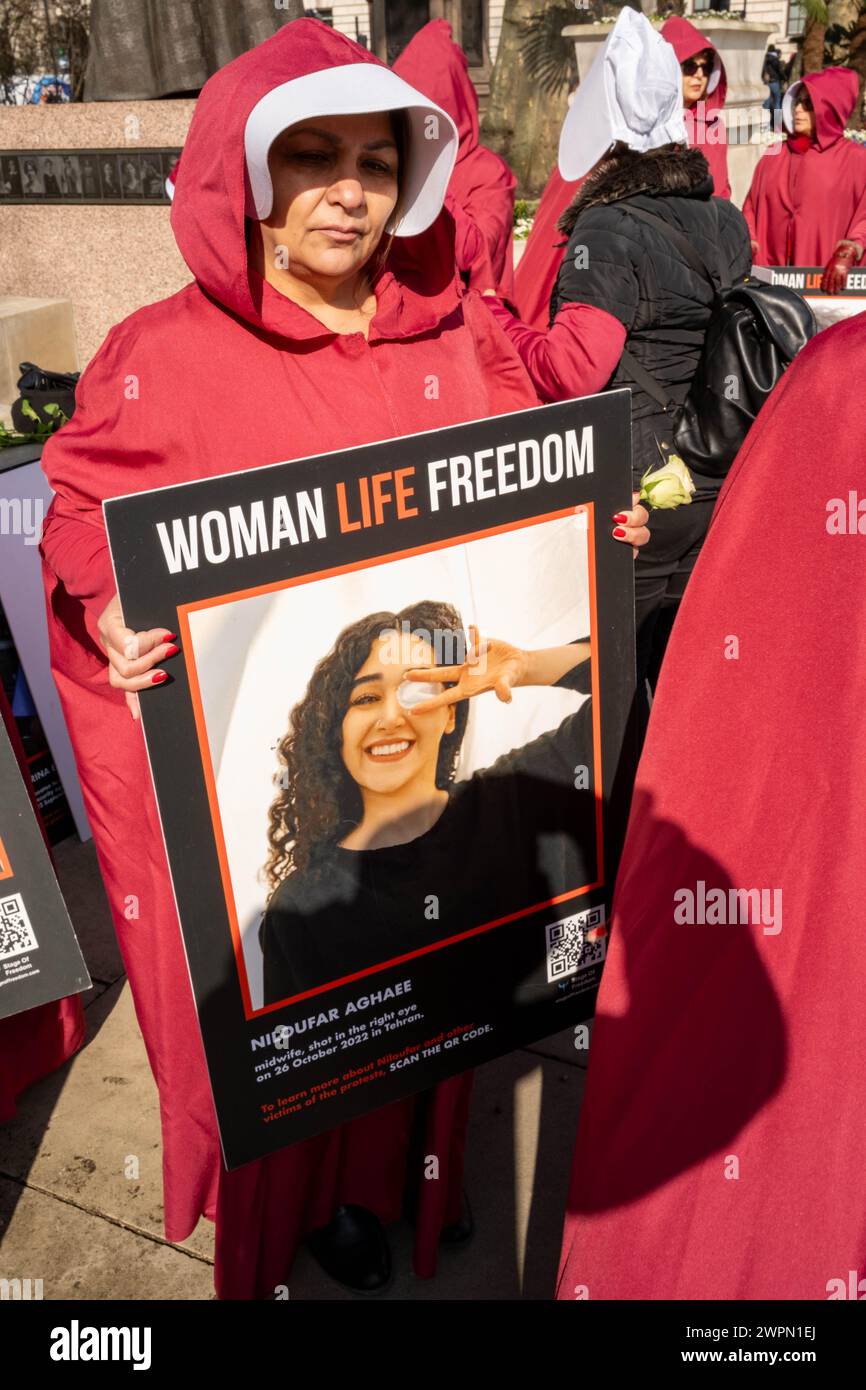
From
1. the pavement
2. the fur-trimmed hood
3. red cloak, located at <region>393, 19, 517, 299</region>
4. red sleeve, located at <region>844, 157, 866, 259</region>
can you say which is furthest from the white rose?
red sleeve, located at <region>844, 157, 866, 259</region>

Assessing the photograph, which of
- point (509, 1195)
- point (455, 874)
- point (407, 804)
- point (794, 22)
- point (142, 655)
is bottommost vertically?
point (509, 1195)

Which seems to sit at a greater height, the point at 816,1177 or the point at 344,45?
the point at 344,45

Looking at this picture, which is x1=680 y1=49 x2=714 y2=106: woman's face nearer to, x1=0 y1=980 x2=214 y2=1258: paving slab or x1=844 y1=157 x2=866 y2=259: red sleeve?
x1=844 y1=157 x2=866 y2=259: red sleeve

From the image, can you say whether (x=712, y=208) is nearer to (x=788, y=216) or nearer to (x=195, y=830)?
(x=195, y=830)

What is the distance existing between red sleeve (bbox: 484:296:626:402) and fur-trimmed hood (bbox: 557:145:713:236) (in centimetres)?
39

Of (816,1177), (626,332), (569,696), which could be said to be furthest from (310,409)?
(626,332)

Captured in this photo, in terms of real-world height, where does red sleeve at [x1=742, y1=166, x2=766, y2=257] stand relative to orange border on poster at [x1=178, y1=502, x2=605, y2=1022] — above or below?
above

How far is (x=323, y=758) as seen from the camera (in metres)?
1.58

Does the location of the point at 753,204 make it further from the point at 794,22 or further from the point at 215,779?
the point at 794,22

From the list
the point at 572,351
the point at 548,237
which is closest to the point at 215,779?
the point at 572,351

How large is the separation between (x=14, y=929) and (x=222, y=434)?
1047 mm

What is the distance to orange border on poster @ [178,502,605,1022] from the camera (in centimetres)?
145
